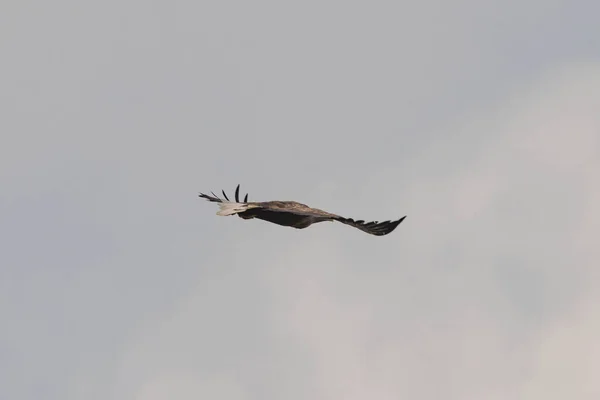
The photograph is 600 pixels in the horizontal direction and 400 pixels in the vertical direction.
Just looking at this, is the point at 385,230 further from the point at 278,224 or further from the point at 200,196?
the point at 200,196

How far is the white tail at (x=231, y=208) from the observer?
53.1 metres

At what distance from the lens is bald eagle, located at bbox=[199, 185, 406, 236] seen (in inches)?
2079

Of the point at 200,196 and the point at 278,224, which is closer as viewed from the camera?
the point at 278,224

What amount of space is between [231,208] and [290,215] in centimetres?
197

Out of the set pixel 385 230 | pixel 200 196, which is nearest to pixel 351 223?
pixel 385 230

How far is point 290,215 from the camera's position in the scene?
53875 mm

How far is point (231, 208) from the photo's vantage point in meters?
53.5

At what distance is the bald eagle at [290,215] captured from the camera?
173ft

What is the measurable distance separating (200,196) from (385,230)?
8568mm

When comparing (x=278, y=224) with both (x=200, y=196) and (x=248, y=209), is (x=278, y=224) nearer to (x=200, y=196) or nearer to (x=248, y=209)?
(x=248, y=209)

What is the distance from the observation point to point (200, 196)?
58.5 m

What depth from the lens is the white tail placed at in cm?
5306

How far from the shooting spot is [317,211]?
2151 inches

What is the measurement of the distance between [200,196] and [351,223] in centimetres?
744
